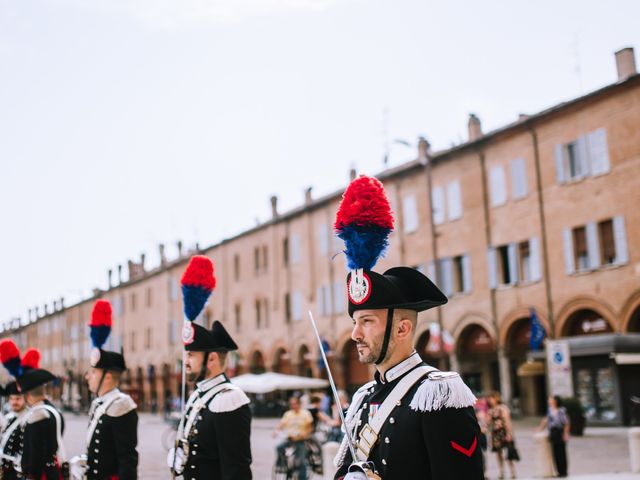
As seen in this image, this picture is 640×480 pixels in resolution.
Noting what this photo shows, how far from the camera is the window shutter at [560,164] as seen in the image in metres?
30.3

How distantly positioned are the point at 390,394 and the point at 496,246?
3028 centimetres

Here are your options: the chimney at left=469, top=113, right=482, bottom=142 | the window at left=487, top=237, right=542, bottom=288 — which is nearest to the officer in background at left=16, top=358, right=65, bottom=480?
the window at left=487, top=237, right=542, bottom=288

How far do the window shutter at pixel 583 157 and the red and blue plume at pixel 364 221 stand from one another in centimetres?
2726

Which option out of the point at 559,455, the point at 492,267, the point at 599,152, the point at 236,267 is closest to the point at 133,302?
the point at 236,267

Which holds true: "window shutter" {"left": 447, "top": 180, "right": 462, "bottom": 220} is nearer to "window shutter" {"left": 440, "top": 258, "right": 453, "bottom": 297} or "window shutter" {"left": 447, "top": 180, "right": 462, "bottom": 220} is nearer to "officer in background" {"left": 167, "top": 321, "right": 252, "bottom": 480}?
"window shutter" {"left": 440, "top": 258, "right": 453, "bottom": 297}

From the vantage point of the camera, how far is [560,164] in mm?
30422

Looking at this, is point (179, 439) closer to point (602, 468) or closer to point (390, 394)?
point (390, 394)

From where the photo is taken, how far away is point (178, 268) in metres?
59.7

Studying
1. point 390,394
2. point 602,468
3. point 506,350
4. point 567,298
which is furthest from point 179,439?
point 506,350

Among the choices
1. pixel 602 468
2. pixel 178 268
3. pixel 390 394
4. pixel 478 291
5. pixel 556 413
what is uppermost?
pixel 178 268

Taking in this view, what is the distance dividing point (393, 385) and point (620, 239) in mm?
26253

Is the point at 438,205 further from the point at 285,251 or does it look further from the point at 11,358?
the point at 11,358

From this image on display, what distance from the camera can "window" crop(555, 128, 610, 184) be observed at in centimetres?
2880

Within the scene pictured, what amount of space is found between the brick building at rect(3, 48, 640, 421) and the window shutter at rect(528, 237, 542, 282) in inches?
2.1
